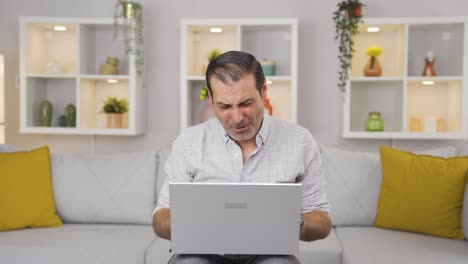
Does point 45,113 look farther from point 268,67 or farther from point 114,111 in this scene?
point 268,67

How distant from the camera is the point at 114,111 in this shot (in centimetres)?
361

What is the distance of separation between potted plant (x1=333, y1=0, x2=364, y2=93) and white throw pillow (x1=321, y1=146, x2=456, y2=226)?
61 centimetres

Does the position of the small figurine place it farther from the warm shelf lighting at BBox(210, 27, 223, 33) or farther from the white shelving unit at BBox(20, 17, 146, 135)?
the white shelving unit at BBox(20, 17, 146, 135)

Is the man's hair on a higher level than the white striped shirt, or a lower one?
higher

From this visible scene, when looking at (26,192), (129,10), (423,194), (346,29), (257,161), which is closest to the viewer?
(257,161)

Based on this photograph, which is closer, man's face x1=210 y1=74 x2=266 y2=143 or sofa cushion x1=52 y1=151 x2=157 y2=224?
man's face x1=210 y1=74 x2=266 y2=143

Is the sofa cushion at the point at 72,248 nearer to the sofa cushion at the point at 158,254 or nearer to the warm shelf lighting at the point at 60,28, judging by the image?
the sofa cushion at the point at 158,254

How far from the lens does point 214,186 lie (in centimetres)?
153

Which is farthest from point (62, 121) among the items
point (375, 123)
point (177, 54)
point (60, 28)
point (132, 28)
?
point (375, 123)

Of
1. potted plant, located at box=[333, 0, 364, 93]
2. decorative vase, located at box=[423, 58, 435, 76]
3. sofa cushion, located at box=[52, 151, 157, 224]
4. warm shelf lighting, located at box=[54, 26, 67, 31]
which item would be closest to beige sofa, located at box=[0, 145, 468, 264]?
sofa cushion, located at box=[52, 151, 157, 224]

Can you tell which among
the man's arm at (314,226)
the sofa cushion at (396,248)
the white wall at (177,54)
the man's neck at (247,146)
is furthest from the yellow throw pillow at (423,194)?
the man's neck at (247,146)

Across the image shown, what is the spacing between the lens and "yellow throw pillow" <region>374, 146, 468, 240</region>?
2660mm

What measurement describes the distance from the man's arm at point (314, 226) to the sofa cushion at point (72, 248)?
0.98 m

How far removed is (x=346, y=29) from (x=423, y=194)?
3.90 feet
